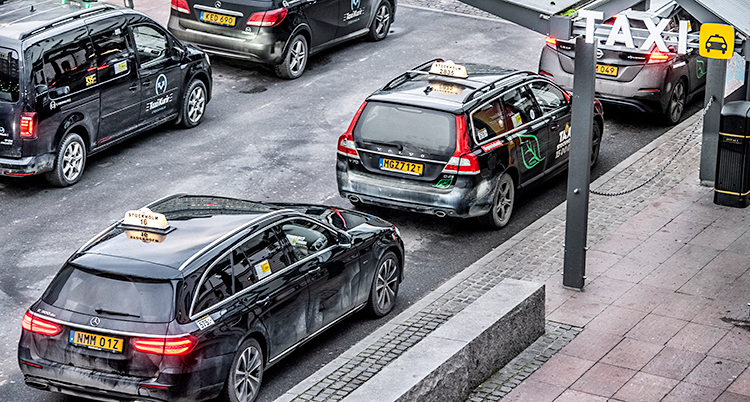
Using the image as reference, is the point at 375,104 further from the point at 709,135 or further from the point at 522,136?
the point at 709,135

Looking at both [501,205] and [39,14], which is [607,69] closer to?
[501,205]

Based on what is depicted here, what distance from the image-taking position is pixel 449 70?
41.4ft

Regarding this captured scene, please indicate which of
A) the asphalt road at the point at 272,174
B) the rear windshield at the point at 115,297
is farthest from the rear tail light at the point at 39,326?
the asphalt road at the point at 272,174

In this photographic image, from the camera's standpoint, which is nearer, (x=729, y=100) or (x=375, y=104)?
(x=375, y=104)

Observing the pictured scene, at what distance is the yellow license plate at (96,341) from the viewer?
25.8ft

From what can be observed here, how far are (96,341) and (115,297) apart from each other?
350 mm

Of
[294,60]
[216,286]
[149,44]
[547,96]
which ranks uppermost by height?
[149,44]

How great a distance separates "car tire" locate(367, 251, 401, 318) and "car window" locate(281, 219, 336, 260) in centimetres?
74

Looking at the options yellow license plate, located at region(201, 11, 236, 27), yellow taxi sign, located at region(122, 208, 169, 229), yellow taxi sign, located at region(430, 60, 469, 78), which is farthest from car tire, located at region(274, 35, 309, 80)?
yellow taxi sign, located at region(122, 208, 169, 229)

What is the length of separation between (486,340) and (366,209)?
184 inches

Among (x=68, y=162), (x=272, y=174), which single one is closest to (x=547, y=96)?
(x=272, y=174)

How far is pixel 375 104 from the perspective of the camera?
39.8 feet

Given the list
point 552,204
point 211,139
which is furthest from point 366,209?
point 211,139

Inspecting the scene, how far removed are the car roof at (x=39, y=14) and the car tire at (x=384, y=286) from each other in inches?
227
